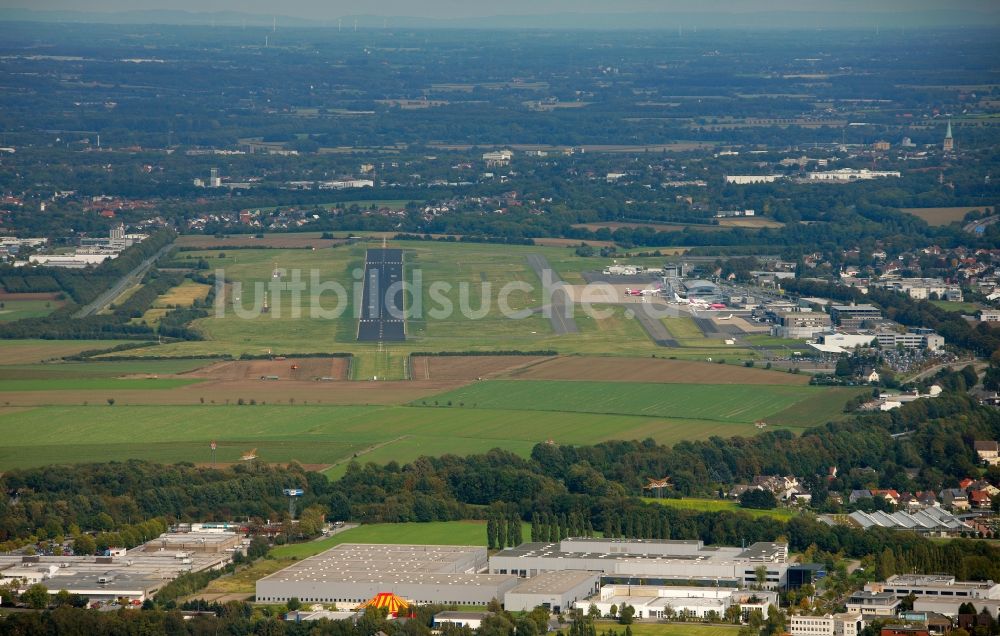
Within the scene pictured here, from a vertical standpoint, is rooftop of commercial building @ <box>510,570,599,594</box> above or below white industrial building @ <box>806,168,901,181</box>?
above

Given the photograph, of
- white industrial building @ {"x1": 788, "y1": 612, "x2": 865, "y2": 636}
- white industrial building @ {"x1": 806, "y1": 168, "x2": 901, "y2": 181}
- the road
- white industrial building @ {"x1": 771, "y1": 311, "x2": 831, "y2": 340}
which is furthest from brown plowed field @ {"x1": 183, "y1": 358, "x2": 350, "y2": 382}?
white industrial building @ {"x1": 806, "y1": 168, "x2": 901, "y2": 181}

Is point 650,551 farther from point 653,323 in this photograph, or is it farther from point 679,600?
point 653,323

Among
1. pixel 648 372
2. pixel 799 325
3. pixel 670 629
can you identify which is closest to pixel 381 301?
pixel 799 325

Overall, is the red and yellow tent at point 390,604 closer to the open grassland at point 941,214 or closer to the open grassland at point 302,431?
the open grassland at point 302,431

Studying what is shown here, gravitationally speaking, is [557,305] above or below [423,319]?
below

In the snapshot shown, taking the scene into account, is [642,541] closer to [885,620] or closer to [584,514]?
[584,514]

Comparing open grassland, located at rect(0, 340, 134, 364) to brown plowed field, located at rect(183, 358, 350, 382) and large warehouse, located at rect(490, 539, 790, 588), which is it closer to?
brown plowed field, located at rect(183, 358, 350, 382)

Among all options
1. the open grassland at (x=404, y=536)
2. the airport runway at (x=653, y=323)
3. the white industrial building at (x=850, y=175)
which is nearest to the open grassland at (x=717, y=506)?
the open grassland at (x=404, y=536)
